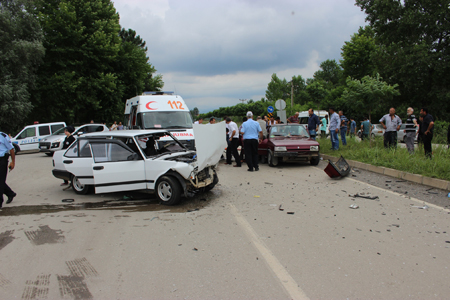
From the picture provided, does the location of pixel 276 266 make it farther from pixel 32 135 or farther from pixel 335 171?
pixel 32 135

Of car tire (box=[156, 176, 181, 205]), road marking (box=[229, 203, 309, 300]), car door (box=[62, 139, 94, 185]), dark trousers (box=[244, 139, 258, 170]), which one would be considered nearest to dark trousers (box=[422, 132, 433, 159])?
dark trousers (box=[244, 139, 258, 170])

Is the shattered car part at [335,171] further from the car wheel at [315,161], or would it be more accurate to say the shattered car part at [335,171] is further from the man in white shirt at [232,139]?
the man in white shirt at [232,139]

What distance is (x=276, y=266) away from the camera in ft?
12.3


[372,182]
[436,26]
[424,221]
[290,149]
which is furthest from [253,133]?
[436,26]

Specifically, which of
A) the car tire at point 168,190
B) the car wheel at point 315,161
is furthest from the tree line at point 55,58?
the car tire at point 168,190

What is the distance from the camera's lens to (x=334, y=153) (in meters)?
13.6

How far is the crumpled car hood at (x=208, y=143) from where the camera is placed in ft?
21.0

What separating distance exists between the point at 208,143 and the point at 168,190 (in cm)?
124

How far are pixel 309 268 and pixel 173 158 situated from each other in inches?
162

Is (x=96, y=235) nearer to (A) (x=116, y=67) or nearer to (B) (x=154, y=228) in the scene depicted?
(B) (x=154, y=228)

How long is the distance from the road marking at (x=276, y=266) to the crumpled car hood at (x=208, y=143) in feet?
5.67

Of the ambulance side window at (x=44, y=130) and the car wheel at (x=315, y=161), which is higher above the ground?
the ambulance side window at (x=44, y=130)

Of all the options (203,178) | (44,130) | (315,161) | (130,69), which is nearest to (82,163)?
(203,178)

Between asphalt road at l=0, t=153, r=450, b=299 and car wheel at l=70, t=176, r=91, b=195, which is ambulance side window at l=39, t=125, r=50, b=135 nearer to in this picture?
car wheel at l=70, t=176, r=91, b=195
